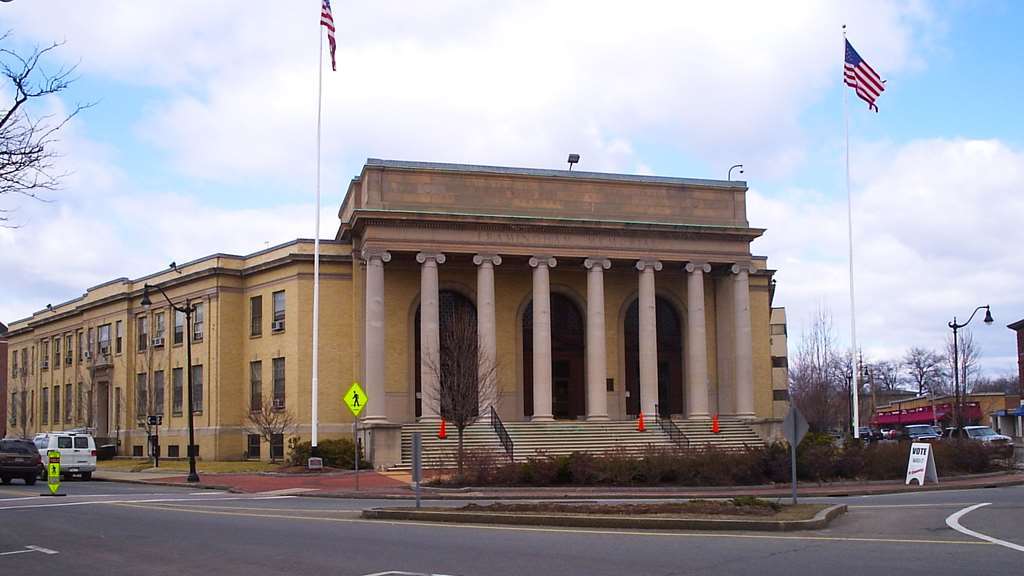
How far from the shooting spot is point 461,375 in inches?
1625

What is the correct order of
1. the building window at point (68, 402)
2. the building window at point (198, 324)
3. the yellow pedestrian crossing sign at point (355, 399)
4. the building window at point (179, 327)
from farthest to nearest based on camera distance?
the building window at point (68, 402), the building window at point (179, 327), the building window at point (198, 324), the yellow pedestrian crossing sign at point (355, 399)

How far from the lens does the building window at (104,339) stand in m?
64.8

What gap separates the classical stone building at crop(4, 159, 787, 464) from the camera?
155 feet

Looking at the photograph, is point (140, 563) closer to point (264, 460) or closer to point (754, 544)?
point (754, 544)

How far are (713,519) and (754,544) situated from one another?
2.55 meters

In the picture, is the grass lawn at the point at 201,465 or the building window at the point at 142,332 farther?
the building window at the point at 142,332

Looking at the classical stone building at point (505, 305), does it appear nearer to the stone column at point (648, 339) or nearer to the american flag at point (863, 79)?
the stone column at point (648, 339)

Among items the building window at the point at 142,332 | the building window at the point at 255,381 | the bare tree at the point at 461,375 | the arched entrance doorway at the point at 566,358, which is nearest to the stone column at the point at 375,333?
the bare tree at the point at 461,375

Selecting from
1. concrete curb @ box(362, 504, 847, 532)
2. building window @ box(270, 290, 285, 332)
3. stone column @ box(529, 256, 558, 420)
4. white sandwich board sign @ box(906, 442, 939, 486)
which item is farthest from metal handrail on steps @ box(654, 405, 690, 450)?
concrete curb @ box(362, 504, 847, 532)

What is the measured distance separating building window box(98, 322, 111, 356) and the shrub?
26144 millimetres

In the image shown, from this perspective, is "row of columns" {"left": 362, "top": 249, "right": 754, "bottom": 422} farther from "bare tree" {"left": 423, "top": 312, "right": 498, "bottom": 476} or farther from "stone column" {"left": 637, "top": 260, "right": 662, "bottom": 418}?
"bare tree" {"left": 423, "top": 312, "right": 498, "bottom": 476}

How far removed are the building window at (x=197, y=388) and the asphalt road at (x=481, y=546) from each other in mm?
31482

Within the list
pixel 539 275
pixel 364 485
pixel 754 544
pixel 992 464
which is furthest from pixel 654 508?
pixel 539 275

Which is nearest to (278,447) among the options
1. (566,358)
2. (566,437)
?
(566,437)
